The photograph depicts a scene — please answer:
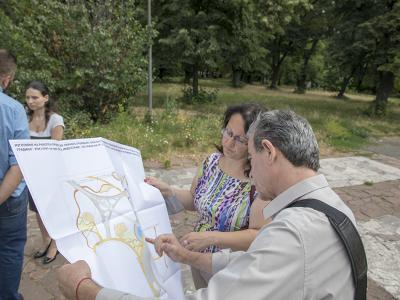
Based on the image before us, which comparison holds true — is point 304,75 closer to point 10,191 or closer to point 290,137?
point 10,191

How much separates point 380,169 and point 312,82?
39376mm

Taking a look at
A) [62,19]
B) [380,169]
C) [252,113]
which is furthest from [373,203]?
[62,19]

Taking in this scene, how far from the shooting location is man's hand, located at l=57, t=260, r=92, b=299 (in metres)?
1.32

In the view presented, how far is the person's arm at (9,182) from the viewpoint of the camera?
2.20 meters

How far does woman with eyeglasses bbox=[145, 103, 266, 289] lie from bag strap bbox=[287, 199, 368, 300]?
0.69 meters

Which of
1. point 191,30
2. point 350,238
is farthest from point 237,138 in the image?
point 191,30

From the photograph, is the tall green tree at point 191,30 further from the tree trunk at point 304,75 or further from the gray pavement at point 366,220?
the tree trunk at point 304,75

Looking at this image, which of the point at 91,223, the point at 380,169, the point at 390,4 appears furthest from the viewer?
the point at 390,4

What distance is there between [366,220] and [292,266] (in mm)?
4721

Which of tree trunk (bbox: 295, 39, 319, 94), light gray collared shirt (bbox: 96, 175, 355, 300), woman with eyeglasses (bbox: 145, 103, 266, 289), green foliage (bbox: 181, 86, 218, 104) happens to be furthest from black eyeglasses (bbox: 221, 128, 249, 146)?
tree trunk (bbox: 295, 39, 319, 94)

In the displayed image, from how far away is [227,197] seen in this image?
204 cm

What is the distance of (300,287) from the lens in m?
1.01

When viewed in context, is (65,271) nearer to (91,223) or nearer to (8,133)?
(91,223)

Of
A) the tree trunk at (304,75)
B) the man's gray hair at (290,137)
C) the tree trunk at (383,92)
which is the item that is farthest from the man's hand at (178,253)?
the tree trunk at (304,75)
